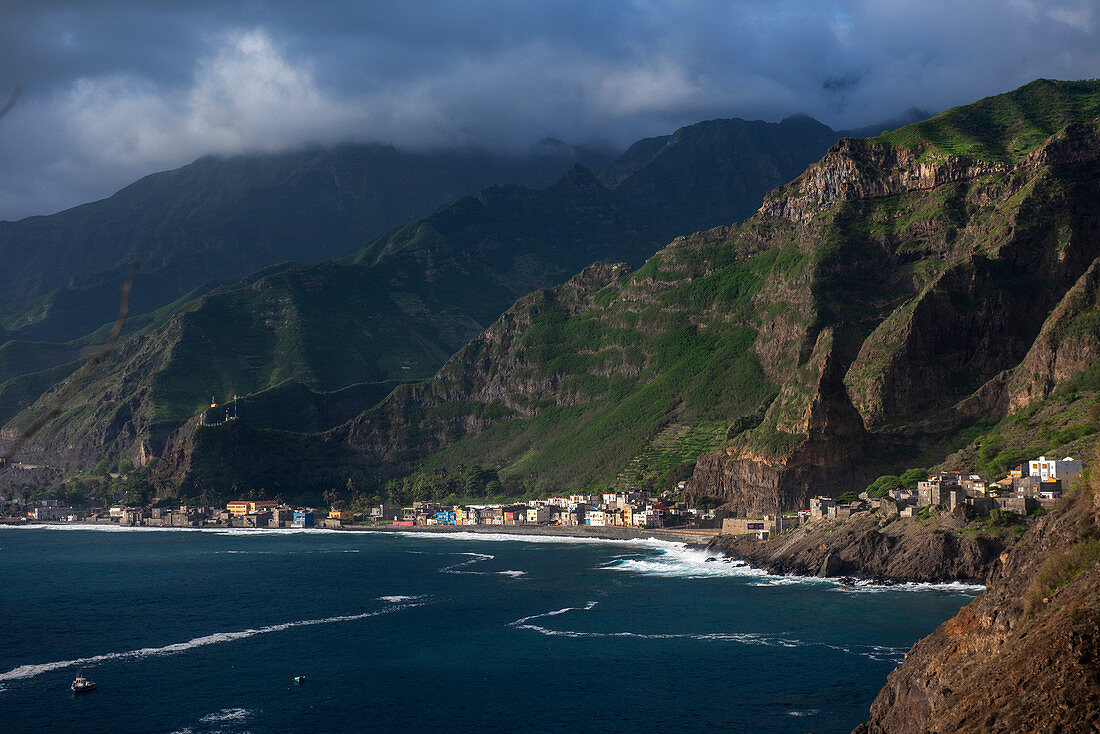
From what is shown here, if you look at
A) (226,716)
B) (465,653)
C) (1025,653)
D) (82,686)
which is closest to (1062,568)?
(1025,653)

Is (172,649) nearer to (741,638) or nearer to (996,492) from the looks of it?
(741,638)

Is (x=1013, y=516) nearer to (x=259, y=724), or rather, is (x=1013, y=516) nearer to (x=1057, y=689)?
(x=259, y=724)

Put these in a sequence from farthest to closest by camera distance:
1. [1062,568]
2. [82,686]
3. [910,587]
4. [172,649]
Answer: [910,587] → [172,649] → [82,686] → [1062,568]

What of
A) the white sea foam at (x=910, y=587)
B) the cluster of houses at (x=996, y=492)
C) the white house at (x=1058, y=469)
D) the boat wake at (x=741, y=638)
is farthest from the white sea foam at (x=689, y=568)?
the white house at (x=1058, y=469)

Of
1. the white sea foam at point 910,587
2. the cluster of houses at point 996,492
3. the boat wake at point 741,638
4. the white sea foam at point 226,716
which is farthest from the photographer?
the cluster of houses at point 996,492

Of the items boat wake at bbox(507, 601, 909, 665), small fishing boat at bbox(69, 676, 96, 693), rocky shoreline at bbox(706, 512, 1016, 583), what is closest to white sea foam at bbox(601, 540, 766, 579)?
rocky shoreline at bbox(706, 512, 1016, 583)

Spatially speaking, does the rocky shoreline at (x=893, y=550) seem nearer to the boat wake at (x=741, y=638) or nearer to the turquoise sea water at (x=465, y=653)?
the turquoise sea water at (x=465, y=653)
